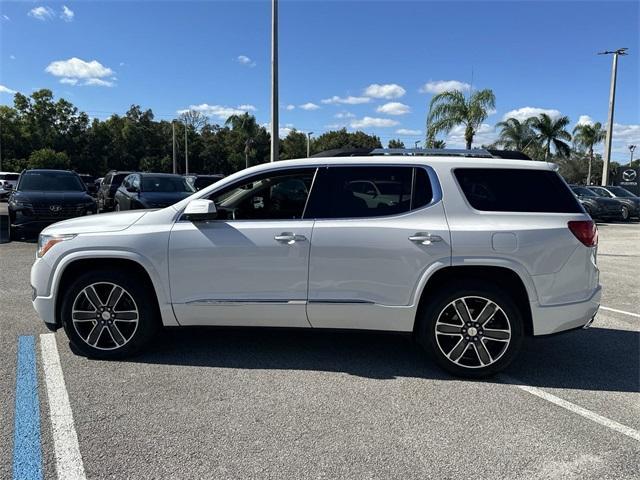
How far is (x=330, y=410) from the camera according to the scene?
359 centimetres

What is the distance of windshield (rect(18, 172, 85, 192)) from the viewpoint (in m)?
12.3

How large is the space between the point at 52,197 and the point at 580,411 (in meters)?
11.5

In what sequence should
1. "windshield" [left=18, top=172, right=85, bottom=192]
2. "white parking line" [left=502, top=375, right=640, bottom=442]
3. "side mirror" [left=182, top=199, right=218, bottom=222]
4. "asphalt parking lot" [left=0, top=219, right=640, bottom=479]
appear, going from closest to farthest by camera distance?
"asphalt parking lot" [left=0, top=219, right=640, bottom=479], "white parking line" [left=502, top=375, right=640, bottom=442], "side mirror" [left=182, top=199, right=218, bottom=222], "windshield" [left=18, top=172, right=85, bottom=192]

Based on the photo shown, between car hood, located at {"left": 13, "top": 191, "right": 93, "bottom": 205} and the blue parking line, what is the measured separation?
7835 mm

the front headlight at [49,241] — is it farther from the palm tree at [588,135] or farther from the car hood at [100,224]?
the palm tree at [588,135]

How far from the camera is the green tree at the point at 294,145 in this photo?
2878 inches

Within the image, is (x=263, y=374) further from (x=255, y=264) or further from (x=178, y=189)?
(x=178, y=189)

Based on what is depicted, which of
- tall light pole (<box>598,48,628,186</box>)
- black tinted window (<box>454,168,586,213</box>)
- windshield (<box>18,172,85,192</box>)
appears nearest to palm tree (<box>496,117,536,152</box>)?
tall light pole (<box>598,48,628,186</box>)

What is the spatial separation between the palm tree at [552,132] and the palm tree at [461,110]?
79.9 feet

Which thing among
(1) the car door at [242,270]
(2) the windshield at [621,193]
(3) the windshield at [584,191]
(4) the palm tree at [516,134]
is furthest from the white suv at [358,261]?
(4) the palm tree at [516,134]

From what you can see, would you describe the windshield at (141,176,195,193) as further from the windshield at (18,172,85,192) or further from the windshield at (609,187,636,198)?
the windshield at (609,187,636,198)

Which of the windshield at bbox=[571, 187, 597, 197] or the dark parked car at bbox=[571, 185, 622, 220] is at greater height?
the windshield at bbox=[571, 187, 597, 197]

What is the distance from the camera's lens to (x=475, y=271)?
4168mm

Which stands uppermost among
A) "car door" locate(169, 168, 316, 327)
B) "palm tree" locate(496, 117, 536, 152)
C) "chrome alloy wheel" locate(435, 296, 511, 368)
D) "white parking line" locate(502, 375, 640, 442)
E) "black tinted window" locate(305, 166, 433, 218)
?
"palm tree" locate(496, 117, 536, 152)
